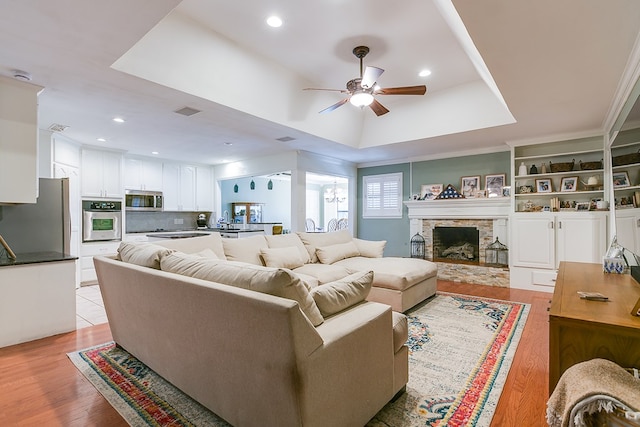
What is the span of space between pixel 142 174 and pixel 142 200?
21.5 inches

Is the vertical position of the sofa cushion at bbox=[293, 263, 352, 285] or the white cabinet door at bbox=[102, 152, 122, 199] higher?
the white cabinet door at bbox=[102, 152, 122, 199]

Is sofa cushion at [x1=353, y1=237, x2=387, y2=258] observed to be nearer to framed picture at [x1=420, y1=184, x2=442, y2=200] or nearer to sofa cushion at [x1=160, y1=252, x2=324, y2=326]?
framed picture at [x1=420, y1=184, x2=442, y2=200]

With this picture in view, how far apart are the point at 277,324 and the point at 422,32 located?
3.28m

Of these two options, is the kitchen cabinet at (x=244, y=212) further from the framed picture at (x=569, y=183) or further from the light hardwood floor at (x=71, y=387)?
the framed picture at (x=569, y=183)

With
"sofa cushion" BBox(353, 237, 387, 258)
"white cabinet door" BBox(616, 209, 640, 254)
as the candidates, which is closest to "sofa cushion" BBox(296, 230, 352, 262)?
"sofa cushion" BBox(353, 237, 387, 258)

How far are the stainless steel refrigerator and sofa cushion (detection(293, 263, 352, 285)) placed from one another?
9.63 feet

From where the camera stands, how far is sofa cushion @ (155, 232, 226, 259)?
3133mm

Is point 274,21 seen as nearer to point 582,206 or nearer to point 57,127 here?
point 57,127

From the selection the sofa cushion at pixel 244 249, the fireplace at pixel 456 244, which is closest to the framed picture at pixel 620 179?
the fireplace at pixel 456 244

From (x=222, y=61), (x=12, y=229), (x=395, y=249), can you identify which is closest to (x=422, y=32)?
(x=222, y=61)

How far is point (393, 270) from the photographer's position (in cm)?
373

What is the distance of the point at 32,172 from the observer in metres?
3.12

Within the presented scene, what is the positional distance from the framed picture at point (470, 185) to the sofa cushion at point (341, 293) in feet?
15.4

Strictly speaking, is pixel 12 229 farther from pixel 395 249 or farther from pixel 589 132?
pixel 589 132
